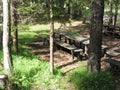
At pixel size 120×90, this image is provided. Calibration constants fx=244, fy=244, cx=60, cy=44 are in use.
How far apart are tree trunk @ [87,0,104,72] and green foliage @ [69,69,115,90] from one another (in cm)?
46

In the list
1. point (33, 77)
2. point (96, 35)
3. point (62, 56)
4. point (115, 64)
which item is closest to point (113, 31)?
point (62, 56)

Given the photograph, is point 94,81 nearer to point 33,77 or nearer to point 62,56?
point 33,77

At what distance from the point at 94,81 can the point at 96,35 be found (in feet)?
6.31

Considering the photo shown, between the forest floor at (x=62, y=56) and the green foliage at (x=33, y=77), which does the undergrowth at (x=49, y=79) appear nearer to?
the green foliage at (x=33, y=77)

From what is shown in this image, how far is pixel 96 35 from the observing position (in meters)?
10.2

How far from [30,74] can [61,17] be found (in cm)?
280

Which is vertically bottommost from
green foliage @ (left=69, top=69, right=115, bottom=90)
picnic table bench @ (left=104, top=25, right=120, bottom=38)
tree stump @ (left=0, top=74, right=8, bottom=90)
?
green foliage @ (left=69, top=69, right=115, bottom=90)

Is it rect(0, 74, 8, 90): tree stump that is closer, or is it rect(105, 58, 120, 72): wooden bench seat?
rect(0, 74, 8, 90): tree stump

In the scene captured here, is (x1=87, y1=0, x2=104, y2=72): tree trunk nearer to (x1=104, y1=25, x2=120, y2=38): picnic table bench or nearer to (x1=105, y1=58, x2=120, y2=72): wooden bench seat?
(x1=105, y1=58, x2=120, y2=72): wooden bench seat

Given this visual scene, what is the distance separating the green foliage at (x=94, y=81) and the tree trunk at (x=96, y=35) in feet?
1.50

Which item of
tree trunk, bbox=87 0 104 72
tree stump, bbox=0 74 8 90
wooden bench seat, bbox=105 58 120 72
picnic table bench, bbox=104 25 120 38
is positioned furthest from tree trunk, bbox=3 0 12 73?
picnic table bench, bbox=104 25 120 38

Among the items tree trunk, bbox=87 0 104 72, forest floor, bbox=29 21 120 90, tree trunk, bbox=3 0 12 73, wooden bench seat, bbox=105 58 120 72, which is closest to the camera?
tree trunk, bbox=3 0 12 73

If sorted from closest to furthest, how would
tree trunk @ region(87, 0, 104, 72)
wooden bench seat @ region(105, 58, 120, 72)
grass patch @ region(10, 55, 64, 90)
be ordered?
grass patch @ region(10, 55, 64, 90) < tree trunk @ region(87, 0, 104, 72) < wooden bench seat @ region(105, 58, 120, 72)

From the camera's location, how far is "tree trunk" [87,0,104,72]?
9977 millimetres
